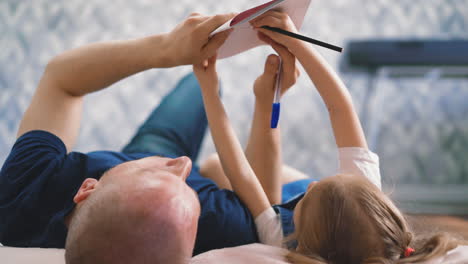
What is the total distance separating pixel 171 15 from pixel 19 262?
1.31 m

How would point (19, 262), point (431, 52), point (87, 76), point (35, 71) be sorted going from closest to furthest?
1. point (19, 262)
2. point (87, 76)
3. point (431, 52)
4. point (35, 71)

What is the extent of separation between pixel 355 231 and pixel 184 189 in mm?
255

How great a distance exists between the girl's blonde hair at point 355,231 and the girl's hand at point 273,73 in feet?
0.86

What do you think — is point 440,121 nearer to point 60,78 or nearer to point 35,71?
point 60,78

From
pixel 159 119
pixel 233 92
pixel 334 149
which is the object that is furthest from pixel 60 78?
pixel 334 149

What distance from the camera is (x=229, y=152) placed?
2.59ft

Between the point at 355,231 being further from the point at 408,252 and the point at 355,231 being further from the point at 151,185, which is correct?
the point at 151,185

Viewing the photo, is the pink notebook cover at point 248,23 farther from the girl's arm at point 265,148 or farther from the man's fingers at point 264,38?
the girl's arm at point 265,148

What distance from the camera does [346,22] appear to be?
171 centimetres

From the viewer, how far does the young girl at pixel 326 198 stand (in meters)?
0.57

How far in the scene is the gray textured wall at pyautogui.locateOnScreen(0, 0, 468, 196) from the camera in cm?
162

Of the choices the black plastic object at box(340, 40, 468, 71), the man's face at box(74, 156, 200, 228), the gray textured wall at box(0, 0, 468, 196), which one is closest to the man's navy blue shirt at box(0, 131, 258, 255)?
the man's face at box(74, 156, 200, 228)

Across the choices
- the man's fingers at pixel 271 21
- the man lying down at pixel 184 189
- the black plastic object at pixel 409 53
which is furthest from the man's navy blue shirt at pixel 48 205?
the black plastic object at pixel 409 53

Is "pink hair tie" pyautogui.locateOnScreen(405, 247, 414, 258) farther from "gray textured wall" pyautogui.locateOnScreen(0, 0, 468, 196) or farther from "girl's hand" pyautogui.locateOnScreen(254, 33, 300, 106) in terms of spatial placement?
"gray textured wall" pyautogui.locateOnScreen(0, 0, 468, 196)
